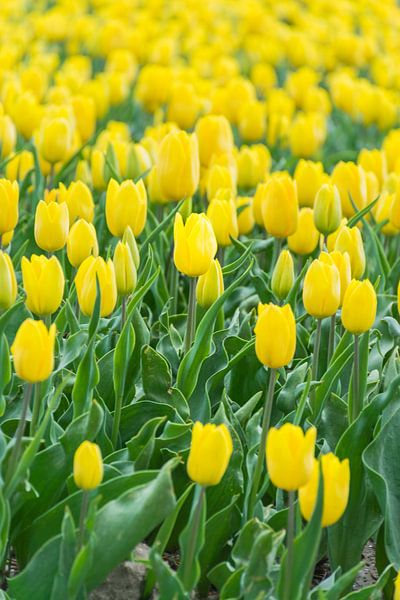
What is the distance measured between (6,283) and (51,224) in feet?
0.96

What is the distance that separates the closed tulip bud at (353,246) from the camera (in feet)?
7.11

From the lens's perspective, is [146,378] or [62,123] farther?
[62,123]

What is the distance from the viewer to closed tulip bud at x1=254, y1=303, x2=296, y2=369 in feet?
5.45

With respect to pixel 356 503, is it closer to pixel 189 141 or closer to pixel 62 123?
pixel 189 141

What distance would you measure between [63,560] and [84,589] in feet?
0.24

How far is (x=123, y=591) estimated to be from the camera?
1801 mm

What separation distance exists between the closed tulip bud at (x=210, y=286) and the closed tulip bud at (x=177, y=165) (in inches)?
18.7

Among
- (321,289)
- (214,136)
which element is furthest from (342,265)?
(214,136)

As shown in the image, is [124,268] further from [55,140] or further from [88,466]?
[55,140]

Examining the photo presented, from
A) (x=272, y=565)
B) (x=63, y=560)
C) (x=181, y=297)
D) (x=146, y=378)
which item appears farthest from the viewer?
(x=181, y=297)

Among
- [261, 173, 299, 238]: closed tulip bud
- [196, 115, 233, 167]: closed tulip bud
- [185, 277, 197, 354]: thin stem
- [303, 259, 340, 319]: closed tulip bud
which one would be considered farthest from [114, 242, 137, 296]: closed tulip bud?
[196, 115, 233, 167]: closed tulip bud

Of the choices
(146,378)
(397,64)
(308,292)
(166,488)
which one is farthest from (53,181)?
(397,64)

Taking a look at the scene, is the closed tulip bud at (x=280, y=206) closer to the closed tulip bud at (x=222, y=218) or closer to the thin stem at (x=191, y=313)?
the closed tulip bud at (x=222, y=218)

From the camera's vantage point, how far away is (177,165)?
248 centimetres
